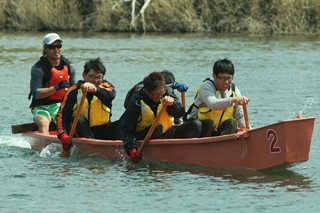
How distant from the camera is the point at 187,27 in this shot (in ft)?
95.8

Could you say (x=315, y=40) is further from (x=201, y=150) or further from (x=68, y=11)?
(x=201, y=150)

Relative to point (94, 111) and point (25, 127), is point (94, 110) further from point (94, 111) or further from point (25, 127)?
point (25, 127)

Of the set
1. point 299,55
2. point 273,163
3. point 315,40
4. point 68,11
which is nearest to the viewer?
point 273,163

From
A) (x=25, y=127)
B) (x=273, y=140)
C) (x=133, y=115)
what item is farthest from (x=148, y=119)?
(x=25, y=127)

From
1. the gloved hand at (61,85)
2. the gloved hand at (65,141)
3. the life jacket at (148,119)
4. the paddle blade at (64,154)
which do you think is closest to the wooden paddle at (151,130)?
the life jacket at (148,119)

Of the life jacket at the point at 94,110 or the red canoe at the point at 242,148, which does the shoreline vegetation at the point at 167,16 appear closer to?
the life jacket at the point at 94,110

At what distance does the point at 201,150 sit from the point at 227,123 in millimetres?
405

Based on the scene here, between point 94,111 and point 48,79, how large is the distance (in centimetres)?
99

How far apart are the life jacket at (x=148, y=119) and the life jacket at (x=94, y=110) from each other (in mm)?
670

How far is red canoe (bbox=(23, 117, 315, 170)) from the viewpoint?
28.2 feet

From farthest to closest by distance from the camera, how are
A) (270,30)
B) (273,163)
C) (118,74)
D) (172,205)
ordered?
(270,30), (118,74), (273,163), (172,205)

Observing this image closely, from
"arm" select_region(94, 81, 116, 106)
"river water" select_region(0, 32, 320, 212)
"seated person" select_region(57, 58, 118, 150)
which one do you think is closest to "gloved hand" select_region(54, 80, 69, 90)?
"seated person" select_region(57, 58, 118, 150)

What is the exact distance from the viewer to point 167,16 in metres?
29.4

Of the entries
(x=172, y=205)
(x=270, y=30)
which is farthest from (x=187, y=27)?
(x=172, y=205)
